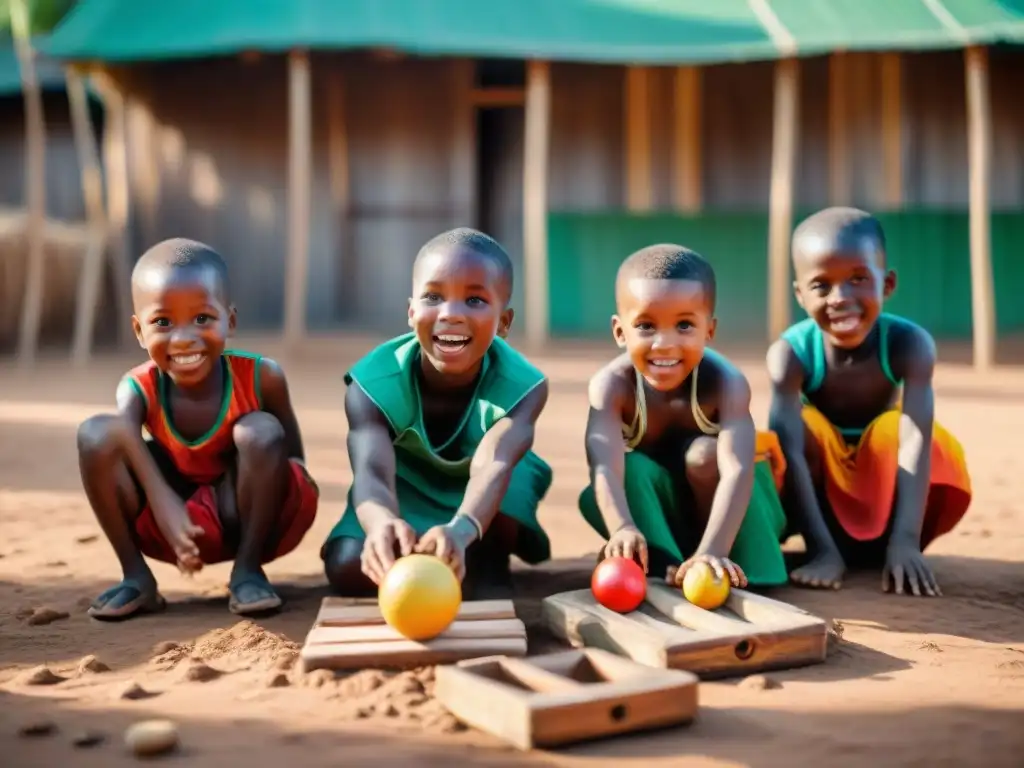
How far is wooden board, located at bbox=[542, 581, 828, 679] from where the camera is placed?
9.00ft

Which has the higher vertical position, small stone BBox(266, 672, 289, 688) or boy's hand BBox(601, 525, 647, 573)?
boy's hand BBox(601, 525, 647, 573)

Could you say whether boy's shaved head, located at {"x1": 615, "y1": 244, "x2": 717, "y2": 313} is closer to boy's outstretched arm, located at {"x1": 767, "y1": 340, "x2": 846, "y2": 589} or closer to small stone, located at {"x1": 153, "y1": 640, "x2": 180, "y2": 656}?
boy's outstretched arm, located at {"x1": 767, "y1": 340, "x2": 846, "y2": 589}

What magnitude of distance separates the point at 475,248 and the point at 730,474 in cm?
101

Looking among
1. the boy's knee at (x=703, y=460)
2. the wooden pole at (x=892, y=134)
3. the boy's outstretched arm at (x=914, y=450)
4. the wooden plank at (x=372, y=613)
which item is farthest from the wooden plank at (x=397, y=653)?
the wooden pole at (x=892, y=134)

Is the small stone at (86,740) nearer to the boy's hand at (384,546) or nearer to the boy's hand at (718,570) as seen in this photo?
the boy's hand at (384,546)

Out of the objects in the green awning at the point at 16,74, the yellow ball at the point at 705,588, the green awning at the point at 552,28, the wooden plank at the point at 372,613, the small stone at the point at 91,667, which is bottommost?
the small stone at the point at 91,667

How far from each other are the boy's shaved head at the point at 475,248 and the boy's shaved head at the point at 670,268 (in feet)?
A: 1.10

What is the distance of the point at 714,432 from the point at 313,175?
9369 mm

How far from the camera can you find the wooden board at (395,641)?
270 centimetres

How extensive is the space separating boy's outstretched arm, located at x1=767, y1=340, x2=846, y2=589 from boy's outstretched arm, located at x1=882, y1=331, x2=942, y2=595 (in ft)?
0.73

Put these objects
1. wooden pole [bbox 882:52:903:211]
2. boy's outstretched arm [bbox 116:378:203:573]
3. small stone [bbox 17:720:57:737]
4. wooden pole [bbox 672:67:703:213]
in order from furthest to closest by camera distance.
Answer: wooden pole [bbox 672:67:703:213] → wooden pole [bbox 882:52:903:211] → boy's outstretched arm [bbox 116:378:203:573] → small stone [bbox 17:720:57:737]

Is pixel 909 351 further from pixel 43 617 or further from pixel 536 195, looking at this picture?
pixel 536 195

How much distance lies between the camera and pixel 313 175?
12.2 meters

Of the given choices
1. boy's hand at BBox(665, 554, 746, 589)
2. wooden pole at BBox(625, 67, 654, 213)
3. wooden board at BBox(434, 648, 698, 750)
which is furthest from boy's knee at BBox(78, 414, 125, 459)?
wooden pole at BBox(625, 67, 654, 213)
